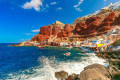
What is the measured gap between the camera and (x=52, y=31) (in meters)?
116

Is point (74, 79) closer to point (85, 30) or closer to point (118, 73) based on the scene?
point (118, 73)

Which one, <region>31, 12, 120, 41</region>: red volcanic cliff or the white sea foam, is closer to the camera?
the white sea foam

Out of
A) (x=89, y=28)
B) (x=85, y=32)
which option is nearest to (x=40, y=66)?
(x=85, y=32)

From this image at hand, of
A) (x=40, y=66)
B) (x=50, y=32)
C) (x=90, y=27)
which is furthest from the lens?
(x=50, y=32)

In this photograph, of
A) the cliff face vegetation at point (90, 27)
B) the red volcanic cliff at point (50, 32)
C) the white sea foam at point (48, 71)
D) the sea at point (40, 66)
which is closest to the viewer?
the white sea foam at point (48, 71)

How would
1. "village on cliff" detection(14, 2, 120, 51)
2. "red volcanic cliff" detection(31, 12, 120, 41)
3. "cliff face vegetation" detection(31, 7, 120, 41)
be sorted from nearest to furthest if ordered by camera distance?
"village on cliff" detection(14, 2, 120, 51)
"cliff face vegetation" detection(31, 7, 120, 41)
"red volcanic cliff" detection(31, 12, 120, 41)

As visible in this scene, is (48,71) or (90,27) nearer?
(48,71)

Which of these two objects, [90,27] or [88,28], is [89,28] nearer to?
[88,28]

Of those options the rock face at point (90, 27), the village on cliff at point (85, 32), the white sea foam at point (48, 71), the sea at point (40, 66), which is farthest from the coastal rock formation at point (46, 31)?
the white sea foam at point (48, 71)

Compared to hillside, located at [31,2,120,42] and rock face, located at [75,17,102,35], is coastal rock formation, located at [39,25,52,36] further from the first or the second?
rock face, located at [75,17,102,35]

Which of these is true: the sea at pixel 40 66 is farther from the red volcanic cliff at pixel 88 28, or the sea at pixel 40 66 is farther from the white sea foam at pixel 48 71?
the red volcanic cliff at pixel 88 28

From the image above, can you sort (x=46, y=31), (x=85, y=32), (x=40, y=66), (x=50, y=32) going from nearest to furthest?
(x=40, y=66)
(x=85, y=32)
(x=46, y=31)
(x=50, y=32)

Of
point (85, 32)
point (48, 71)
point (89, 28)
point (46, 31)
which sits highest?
point (46, 31)

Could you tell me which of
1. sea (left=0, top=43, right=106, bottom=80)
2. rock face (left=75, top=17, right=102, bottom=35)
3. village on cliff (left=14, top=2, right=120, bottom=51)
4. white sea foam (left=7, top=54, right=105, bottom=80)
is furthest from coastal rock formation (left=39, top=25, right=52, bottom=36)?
white sea foam (left=7, top=54, right=105, bottom=80)
